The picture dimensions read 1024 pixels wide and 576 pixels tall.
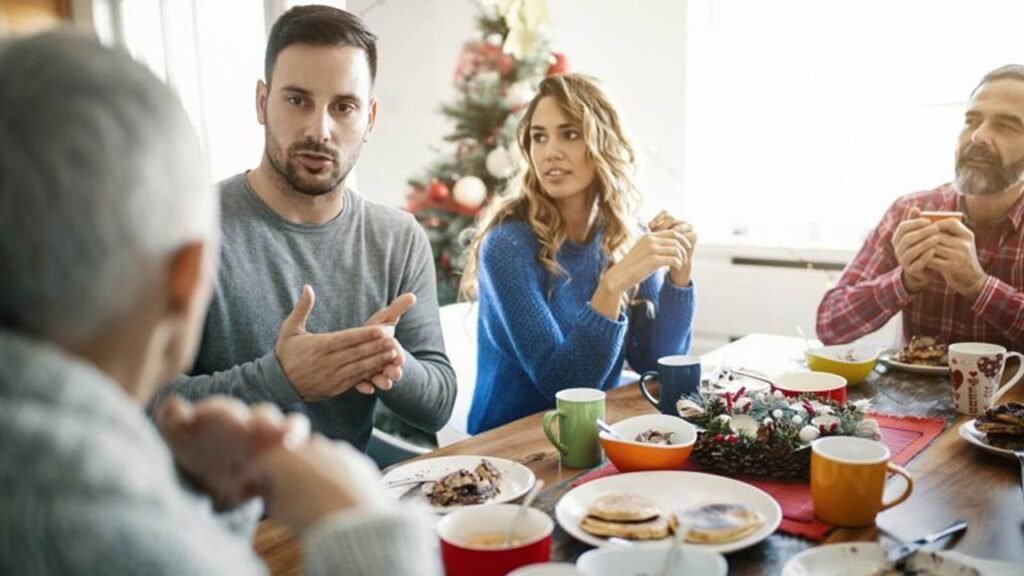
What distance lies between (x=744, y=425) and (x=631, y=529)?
1.31 ft

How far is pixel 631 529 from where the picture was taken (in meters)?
1.04

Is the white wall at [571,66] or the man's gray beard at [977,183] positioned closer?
the man's gray beard at [977,183]

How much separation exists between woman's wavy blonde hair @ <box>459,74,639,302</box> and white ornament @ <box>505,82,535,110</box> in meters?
1.23

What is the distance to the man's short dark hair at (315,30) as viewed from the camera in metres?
1.79

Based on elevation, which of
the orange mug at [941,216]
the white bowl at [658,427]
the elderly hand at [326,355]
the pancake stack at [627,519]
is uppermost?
the orange mug at [941,216]

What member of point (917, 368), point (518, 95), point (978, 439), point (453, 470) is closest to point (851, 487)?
point (978, 439)

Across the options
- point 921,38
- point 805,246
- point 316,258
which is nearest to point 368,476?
point 316,258

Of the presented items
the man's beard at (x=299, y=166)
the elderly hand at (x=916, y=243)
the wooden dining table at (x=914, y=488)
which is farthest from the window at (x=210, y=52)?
the elderly hand at (x=916, y=243)

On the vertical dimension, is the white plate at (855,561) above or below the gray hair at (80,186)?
below

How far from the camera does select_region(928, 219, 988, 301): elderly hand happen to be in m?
2.01

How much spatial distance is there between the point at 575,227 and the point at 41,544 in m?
1.89

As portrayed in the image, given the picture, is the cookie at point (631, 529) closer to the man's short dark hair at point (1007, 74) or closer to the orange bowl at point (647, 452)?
the orange bowl at point (647, 452)

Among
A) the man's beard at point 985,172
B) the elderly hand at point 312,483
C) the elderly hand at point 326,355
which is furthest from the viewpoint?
the man's beard at point 985,172

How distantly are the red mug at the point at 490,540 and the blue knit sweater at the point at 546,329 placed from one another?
2.89 feet
